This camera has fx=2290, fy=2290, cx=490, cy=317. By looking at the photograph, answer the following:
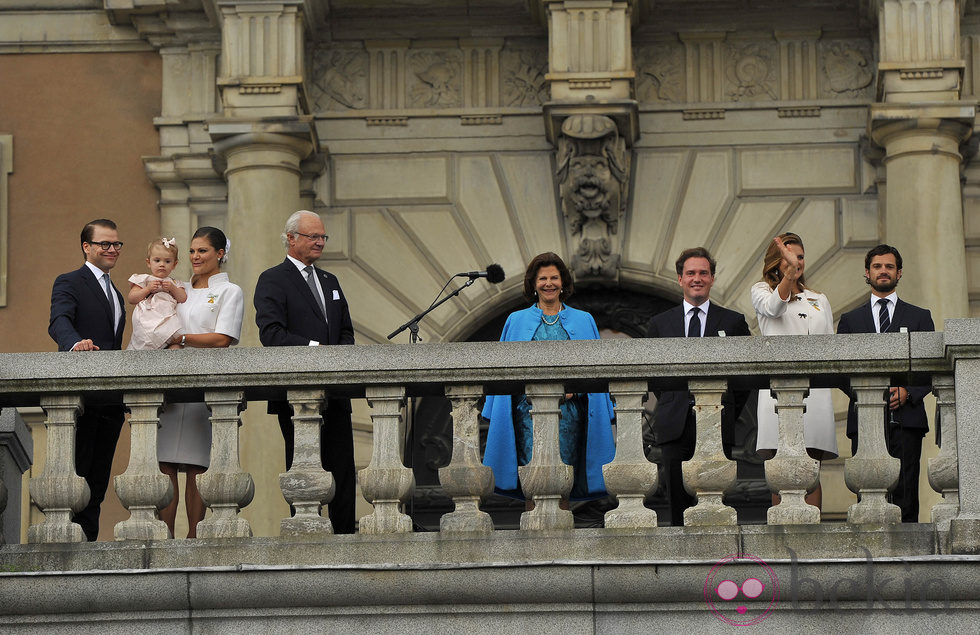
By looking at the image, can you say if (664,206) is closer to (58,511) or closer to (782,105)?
(782,105)

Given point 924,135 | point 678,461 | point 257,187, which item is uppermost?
point 924,135

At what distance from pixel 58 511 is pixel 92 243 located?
1.63m

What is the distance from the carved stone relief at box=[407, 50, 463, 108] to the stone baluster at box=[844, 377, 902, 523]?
7.27 meters

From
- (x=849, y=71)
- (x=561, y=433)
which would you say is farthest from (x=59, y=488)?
(x=849, y=71)

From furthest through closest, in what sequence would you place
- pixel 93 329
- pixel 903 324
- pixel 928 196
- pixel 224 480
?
pixel 928 196 < pixel 903 324 < pixel 93 329 < pixel 224 480

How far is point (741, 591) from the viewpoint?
9500 millimetres

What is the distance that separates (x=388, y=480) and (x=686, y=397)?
1.67 meters

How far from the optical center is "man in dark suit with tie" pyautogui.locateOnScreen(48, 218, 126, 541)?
10.6 meters

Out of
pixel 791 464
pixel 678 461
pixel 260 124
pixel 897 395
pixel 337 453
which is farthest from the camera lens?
pixel 260 124

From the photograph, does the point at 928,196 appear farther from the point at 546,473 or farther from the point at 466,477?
the point at 466,477

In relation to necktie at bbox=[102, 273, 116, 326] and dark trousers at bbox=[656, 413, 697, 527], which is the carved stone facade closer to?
necktie at bbox=[102, 273, 116, 326]

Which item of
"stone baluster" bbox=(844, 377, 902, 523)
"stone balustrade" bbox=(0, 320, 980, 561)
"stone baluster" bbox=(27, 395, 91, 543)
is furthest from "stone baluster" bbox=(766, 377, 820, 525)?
"stone baluster" bbox=(27, 395, 91, 543)

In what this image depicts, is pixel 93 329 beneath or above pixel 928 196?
beneath

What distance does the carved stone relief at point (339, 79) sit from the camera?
1659 cm
